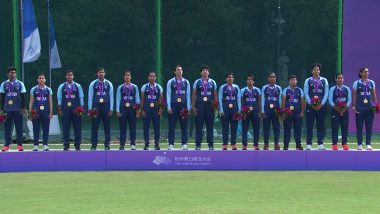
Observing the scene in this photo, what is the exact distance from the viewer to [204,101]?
17.6 m

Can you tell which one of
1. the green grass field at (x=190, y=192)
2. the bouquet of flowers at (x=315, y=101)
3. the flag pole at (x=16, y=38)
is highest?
the flag pole at (x=16, y=38)

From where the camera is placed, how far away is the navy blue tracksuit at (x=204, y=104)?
57.5 feet

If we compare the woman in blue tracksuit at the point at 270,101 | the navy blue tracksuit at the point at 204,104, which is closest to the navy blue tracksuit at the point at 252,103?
the woman in blue tracksuit at the point at 270,101

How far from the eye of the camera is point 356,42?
24.0 metres

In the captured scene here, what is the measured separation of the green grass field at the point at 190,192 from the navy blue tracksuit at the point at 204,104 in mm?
1570

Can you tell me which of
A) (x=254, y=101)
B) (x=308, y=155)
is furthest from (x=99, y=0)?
(x=308, y=155)

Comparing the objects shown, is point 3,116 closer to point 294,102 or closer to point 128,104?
point 128,104

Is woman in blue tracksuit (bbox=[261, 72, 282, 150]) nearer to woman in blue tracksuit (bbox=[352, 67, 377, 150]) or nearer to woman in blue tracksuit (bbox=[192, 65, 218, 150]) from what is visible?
woman in blue tracksuit (bbox=[192, 65, 218, 150])

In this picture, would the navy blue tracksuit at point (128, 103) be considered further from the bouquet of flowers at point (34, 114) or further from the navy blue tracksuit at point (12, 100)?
the navy blue tracksuit at point (12, 100)

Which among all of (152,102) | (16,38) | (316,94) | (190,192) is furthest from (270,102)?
(16,38)

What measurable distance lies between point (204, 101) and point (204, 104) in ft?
0.25

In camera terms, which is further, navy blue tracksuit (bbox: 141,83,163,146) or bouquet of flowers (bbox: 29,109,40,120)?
navy blue tracksuit (bbox: 141,83,163,146)

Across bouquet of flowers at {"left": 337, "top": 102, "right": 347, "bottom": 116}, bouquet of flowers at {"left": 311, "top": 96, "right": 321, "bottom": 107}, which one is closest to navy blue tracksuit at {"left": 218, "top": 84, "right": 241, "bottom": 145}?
bouquet of flowers at {"left": 311, "top": 96, "right": 321, "bottom": 107}

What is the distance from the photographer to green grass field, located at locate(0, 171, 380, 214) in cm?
1104
